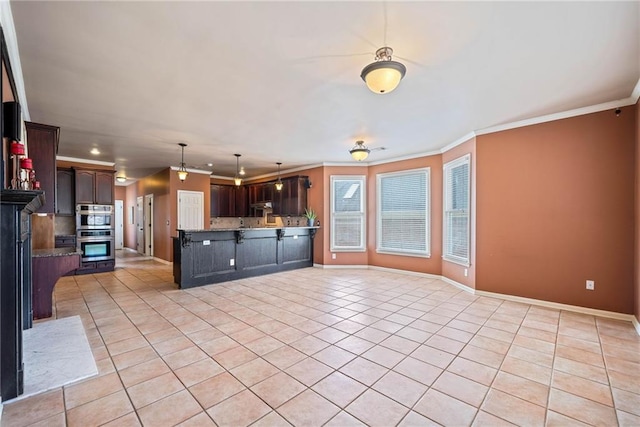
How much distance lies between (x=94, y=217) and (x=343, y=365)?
695 centimetres

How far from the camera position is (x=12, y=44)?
226 centimetres

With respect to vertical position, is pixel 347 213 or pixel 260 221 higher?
pixel 347 213

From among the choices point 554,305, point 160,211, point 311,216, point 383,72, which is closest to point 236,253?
point 311,216

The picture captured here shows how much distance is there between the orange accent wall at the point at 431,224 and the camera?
5.87 metres

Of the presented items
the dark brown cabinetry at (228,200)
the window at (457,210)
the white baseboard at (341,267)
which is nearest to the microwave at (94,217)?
the dark brown cabinetry at (228,200)

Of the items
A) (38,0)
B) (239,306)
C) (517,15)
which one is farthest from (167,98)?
(517,15)

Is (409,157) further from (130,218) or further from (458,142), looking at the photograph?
(130,218)

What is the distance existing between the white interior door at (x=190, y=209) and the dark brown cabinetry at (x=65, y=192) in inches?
87.6

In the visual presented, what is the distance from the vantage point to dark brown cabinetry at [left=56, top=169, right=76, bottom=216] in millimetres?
6250

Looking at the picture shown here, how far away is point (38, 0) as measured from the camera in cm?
186

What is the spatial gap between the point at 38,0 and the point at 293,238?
18.6ft

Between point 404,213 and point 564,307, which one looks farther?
point 404,213

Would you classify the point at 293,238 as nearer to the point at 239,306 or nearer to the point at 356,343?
the point at 239,306

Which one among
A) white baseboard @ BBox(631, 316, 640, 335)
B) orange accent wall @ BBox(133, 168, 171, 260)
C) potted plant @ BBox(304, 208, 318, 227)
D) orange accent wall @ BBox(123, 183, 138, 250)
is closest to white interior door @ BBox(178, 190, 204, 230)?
orange accent wall @ BBox(133, 168, 171, 260)
